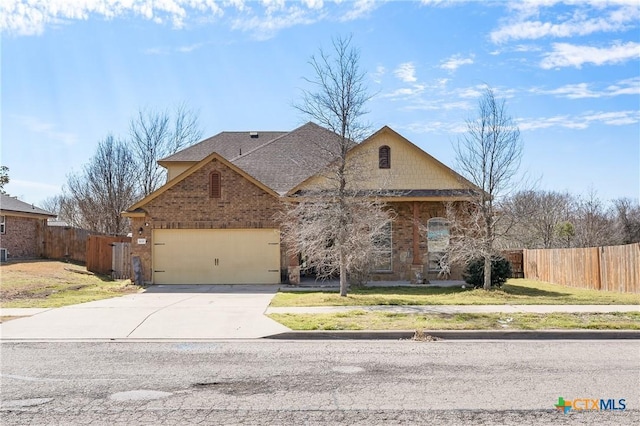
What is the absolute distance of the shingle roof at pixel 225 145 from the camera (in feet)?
97.2

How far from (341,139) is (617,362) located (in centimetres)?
1091

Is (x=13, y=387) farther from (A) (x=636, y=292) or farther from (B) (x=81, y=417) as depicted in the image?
(A) (x=636, y=292)

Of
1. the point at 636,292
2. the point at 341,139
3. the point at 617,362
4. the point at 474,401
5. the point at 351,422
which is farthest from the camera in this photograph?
the point at 636,292

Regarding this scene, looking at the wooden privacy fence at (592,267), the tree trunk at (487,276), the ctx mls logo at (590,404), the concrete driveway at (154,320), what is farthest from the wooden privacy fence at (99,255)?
the ctx mls logo at (590,404)

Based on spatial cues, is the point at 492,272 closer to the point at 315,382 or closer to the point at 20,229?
the point at 315,382

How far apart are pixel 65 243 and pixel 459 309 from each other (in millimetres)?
25041

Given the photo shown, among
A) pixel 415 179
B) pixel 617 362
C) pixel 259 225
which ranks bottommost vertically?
pixel 617 362

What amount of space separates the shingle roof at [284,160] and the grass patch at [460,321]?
1159cm

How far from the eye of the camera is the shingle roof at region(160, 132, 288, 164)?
29.6 metres

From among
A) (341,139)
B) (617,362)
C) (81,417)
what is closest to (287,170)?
(341,139)

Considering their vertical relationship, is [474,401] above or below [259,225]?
below

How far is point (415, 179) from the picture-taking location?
2270cm

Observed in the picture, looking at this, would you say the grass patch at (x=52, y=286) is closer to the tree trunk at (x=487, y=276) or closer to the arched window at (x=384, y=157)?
the arched window at (x=384, y=157)

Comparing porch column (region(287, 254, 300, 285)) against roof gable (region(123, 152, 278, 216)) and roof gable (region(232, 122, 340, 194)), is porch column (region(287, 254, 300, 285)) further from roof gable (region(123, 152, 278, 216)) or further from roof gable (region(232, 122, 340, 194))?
roof gable (region(232, 122, 340, 194))
